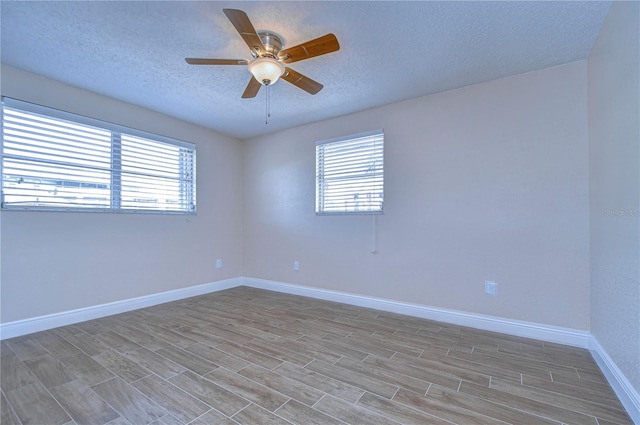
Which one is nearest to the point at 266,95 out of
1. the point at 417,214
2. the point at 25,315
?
the point at 417,214

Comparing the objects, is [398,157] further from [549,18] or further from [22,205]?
[22,205]

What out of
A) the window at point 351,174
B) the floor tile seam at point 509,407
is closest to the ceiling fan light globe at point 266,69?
the window at point 351,174

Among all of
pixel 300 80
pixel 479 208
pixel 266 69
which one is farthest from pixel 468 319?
pixel 266 69

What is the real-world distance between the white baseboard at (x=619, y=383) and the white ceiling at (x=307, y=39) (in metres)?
2.30

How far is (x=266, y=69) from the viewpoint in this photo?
1965 mm

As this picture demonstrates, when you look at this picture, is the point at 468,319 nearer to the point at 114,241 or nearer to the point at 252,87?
the point at 252,87

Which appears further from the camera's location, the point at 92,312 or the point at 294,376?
the point at 92,312

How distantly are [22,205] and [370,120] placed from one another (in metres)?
3.68

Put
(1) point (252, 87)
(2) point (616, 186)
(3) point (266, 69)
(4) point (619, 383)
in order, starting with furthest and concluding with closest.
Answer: (1) point (252, 87)
(3) point (266, 69)
(2) point (616, 186)
(4) point (619, 383)

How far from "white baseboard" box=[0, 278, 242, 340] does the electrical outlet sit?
3.59m

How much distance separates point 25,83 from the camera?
8.43 ft

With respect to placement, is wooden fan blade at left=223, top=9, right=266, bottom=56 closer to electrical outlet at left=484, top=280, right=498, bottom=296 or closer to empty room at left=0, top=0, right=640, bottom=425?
empty room at left=0, top=0, right=640, bottom=425

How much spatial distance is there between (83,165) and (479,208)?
13.6ft

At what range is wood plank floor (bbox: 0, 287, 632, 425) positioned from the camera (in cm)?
148
